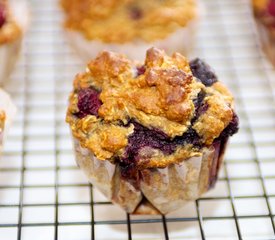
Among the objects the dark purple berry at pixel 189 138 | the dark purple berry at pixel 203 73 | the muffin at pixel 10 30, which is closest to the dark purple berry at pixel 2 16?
the muffin at pixel 10 30

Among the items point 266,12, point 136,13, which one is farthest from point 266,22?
point 136,13

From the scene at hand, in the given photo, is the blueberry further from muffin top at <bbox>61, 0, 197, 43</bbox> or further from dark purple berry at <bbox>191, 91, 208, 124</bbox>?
dark purple berry at <bbox>191, 91, 208, 124</bbox>

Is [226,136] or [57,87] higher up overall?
[226,136]

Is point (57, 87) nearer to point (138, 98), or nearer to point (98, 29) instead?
point (98, 29)

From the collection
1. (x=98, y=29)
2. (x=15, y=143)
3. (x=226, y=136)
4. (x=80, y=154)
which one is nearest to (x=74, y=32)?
(x=98, y=29)

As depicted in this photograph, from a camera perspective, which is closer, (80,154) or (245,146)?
(80,154)

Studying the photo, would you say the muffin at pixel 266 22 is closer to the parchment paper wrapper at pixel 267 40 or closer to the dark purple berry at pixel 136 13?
the parchment paper wrapper at pixel 267 40

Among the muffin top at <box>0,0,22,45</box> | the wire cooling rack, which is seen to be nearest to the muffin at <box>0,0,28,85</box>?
the muffin top at <box>0,0,22,45</box>

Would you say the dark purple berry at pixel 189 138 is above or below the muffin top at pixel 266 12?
above
